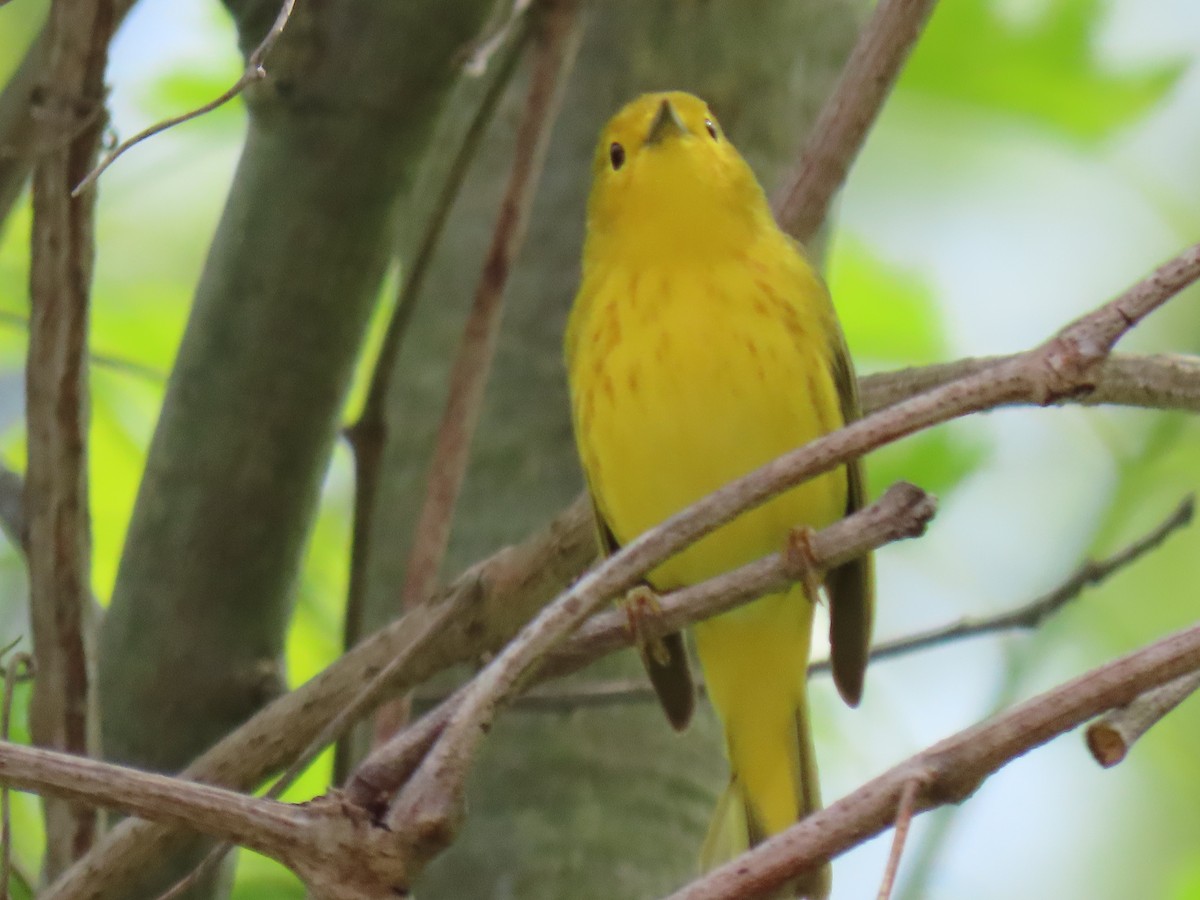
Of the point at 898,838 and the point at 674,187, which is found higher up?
the point at 674,187

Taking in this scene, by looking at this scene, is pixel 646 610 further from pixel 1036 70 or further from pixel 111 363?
pixel 1036 70

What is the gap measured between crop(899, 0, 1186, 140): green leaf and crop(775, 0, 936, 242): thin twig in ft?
3.35

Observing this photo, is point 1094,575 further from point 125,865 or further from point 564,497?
point 125,865

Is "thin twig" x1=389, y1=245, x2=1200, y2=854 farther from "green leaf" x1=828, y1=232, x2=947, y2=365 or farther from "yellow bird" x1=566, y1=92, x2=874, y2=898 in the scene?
"green leaf" x1=828, y1=232, x2=947, y2=365

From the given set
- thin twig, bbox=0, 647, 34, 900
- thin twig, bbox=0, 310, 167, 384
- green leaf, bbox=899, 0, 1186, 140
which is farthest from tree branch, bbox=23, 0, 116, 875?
green leaf, bbox=899, 0, 1186, 140

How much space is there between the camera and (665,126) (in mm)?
2705

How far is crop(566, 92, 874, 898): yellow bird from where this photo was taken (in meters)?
2.55

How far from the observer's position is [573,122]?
10.7 ft

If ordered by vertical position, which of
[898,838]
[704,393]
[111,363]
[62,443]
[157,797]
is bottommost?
[898,838]

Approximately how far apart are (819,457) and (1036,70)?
7.17ft

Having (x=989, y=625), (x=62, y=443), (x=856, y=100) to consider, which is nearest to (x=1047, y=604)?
(x=989, y=625)

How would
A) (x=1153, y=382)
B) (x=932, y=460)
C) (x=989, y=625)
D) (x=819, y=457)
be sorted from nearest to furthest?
(x=819, y=457), (x=1153, y=382), (x=989, y=625), (x=932, y=460)

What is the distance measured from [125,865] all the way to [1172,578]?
255 cm

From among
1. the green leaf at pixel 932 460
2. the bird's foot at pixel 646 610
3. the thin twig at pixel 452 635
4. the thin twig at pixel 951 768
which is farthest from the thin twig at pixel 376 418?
the thin twig at pixel 951 768
